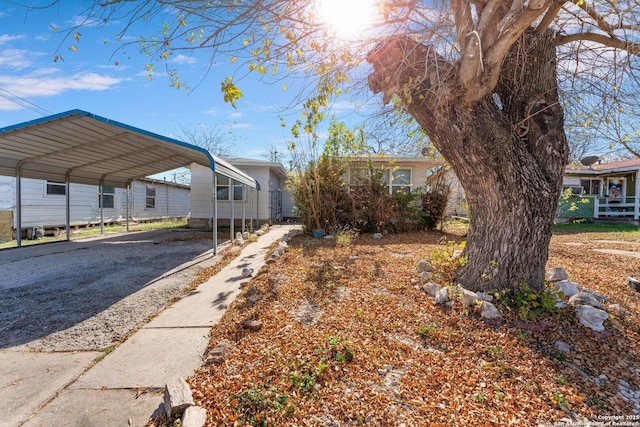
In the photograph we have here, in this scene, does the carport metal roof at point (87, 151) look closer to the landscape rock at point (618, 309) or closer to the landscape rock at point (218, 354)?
the landscape rock at point (218, 354)

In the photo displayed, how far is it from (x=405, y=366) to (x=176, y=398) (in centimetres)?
145

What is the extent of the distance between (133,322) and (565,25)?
5747mm

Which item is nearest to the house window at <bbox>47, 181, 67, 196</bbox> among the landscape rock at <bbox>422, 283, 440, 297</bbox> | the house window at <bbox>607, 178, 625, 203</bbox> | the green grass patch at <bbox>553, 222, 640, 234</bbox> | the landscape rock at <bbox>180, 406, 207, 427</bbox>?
the landscape rock at <bbox>180, 406, 207, 427</bbox>

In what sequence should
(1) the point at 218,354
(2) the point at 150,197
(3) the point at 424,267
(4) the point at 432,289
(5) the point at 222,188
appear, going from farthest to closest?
(2) the point at 150,197
(5) the point at 222,188
(3) the point at 424,267
(4) the point at 432,289
(1) the point at 218,354

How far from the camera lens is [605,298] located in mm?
3197

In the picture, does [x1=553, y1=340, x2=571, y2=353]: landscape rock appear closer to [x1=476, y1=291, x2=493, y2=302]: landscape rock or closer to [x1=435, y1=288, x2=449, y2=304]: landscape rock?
[x1=476, y1=291, x2=493, y2=302]: landscape rock

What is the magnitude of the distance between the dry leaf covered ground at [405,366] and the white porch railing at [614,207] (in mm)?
16992

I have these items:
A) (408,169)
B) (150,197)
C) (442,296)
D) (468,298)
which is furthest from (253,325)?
(150,197)

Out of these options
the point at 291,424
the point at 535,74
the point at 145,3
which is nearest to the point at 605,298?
the point at 535,74

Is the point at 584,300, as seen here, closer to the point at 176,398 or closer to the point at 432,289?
the point at 432,289

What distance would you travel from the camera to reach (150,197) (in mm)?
18281

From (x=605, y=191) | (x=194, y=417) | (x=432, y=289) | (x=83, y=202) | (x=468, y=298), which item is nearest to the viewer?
(x=194, y=417)

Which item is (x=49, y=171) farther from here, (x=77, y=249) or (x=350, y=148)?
(x=350, y=148)

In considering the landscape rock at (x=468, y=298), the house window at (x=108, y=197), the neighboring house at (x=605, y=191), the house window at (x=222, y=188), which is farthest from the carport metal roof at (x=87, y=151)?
the neighboring house at (x=605, y=191)
